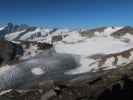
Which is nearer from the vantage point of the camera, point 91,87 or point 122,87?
Answer: point 122,87

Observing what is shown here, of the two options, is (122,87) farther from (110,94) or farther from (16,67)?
(16,67)

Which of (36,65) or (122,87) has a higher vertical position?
(122,87)

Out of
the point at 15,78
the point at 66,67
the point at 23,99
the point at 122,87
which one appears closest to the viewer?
the point at 122,87

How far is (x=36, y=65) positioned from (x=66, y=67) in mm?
24245

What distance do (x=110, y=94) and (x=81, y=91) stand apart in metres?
11.1

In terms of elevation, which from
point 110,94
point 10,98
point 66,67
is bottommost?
point 66,67

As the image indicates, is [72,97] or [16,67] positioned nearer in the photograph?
[72,97]

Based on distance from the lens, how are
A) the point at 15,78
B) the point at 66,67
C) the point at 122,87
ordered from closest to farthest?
the point at 122,87 < the point at 15,78 < the point at 66,67

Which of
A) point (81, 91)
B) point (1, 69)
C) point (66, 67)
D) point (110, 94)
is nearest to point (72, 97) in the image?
point (81, 91)

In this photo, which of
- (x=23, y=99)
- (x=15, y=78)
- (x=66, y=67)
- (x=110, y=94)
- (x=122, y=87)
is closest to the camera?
(x=110, y=94)

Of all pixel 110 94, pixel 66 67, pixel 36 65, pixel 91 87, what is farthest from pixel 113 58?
pixel 110 94

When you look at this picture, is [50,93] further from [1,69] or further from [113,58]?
[1,69]

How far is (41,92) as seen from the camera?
66.9 meters

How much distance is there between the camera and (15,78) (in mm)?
168000
